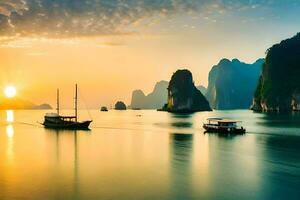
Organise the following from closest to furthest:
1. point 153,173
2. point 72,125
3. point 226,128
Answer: point 153,173
point 226,128
point 72,125

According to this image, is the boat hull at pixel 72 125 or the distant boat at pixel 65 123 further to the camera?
the distant boat at pixel 65 123

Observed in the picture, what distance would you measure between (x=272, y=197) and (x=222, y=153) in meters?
22.5

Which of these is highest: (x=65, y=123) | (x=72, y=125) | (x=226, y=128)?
(x=65, y=123)

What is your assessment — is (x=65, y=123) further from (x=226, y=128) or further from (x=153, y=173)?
(x=153, y=173)

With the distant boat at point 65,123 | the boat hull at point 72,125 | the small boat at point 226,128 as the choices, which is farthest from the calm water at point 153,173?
the distant boat at point 65,123

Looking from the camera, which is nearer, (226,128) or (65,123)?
(226,128)

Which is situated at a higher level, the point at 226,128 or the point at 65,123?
the point at 65,123

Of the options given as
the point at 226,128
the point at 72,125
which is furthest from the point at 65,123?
the point at 226,128

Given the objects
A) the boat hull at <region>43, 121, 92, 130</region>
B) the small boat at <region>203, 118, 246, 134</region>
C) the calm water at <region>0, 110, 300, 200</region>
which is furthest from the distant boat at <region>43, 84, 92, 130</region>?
the calm water at <region>0, 110, 300, 200</region>

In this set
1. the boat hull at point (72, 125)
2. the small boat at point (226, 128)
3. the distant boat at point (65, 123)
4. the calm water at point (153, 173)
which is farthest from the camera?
the distant boat at point (65, 123)

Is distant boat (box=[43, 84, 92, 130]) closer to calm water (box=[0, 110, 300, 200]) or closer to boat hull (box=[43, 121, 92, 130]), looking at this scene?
boat hull (box=[43, 121, 92, 130])

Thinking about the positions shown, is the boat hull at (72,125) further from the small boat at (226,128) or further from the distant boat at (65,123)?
the small boat at (226,128)

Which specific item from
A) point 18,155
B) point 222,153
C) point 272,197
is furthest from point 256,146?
point 18,155

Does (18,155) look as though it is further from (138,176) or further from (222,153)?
(222,153)
